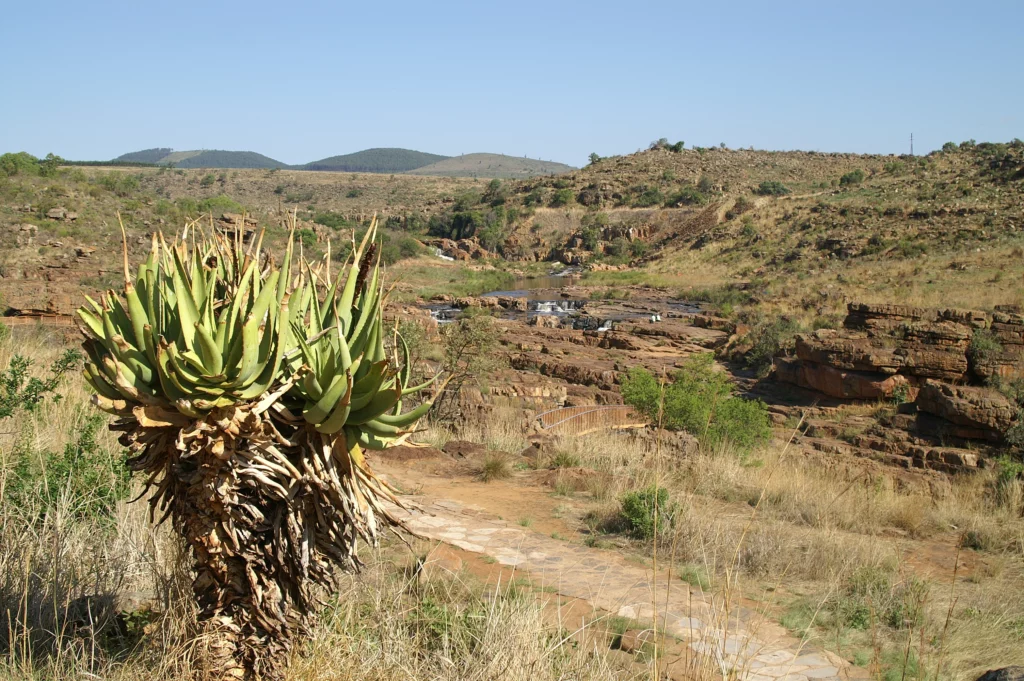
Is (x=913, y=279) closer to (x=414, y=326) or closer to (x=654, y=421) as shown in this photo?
(x=654, y=421)

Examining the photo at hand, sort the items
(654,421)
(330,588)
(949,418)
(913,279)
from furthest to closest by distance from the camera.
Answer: (913,279), (949,418), (654,421), (330,588)

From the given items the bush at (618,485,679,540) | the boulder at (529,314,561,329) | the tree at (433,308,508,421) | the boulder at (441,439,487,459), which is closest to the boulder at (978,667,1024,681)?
the bush at (618,485,679,540)

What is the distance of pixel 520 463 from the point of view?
848 cm

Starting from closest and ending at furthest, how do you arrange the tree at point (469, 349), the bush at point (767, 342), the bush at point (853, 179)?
the tree at point (469, 349)
the bush at point (767, 342)
the bush at point (853, 179)

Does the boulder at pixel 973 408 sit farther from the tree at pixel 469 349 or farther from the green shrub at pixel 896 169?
the green shrub at pixel 896 169

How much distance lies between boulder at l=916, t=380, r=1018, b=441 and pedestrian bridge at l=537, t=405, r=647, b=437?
4815 mm

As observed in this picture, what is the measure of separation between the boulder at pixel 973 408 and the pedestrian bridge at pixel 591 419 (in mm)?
4815

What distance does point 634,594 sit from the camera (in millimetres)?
4645

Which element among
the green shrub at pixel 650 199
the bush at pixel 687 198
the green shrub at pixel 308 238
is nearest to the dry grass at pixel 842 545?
the green shrub at pixel 308 238

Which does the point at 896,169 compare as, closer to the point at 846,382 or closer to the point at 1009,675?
the point at 846,382

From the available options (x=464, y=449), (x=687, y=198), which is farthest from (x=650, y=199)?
(x=464, y=449)

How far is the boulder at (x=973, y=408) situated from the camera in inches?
468

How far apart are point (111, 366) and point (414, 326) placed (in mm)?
10234

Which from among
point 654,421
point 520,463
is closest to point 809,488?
point 520,463
